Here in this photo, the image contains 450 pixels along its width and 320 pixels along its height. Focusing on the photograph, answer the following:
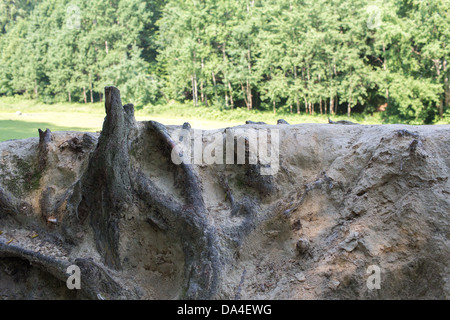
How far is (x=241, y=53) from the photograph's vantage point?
33.6 m

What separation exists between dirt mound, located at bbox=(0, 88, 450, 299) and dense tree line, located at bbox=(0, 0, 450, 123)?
70.9 ft

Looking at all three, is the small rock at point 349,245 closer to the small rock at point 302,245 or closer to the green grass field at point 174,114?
the small rock at point 302,245

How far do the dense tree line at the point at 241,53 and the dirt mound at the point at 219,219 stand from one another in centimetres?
2161

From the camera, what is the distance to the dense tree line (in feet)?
84.9

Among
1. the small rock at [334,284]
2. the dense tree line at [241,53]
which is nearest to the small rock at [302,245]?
the small rock at [334,284]

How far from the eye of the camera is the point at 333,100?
32.8m

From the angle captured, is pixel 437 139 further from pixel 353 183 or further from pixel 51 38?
pixel 51 38

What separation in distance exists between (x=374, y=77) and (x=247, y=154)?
25275 mm

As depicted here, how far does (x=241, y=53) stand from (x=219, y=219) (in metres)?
29.4

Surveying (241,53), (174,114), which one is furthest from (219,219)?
(241,53)

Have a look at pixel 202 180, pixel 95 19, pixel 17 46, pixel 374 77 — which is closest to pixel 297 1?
pixel 374 77

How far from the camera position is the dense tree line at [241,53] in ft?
84.9

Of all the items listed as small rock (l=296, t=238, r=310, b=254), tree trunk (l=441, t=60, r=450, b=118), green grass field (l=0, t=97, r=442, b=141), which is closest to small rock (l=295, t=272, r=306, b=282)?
small rock (l=296, t=238, r=310, b=254)

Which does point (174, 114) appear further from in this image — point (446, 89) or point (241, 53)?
point (446, 89)
